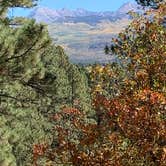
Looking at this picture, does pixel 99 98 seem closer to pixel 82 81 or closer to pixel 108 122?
pixel 108 122

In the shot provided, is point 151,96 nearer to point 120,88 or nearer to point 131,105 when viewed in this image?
point 131,105

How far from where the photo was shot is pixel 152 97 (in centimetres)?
1448

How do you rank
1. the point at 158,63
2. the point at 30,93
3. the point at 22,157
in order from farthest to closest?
the point at 30,93
the point at 22,157
the point at 158,63

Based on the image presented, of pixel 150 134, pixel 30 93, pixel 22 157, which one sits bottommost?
pixel 22 157

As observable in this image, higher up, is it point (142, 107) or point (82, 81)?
point (142, 107)

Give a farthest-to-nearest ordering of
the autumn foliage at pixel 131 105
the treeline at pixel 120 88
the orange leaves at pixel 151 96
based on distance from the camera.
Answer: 1. the treeline at pixel 120 88
2. the autumn foliage at pixel 131 105
3. the orange leaves at pixel 151 96

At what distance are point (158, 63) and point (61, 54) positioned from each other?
2766 inches

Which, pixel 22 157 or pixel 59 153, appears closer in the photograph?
pixel 59 153

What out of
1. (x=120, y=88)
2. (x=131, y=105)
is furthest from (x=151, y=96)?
(x=120, y=88)

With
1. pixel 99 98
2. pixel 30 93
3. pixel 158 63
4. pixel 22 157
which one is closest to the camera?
pixel 158 63

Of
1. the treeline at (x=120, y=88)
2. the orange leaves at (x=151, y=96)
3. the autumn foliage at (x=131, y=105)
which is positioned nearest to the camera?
the orange leaves at (x=151, y=96)

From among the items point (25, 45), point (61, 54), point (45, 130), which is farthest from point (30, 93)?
point (25, 45)

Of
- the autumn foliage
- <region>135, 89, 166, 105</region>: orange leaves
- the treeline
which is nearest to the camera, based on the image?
<region>135, 89, 166, 105</region>: orange leaves

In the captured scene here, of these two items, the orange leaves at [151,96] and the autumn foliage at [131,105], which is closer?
the orange leaves at [151,96]
